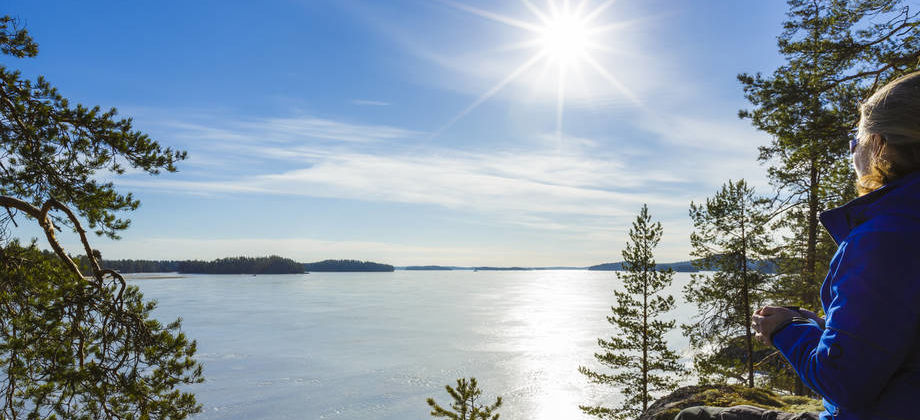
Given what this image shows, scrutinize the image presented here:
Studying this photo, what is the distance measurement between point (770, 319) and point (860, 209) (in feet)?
1.50

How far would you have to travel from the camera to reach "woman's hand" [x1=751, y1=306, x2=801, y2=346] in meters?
1.58

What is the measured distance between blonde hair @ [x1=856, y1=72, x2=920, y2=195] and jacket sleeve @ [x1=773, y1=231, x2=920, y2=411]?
27cm

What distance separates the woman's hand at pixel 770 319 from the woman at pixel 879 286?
0.10 m

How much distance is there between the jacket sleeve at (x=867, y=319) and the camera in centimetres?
113

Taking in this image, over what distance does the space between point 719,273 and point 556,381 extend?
14404mm

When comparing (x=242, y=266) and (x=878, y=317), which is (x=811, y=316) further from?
(x=242, y=266)

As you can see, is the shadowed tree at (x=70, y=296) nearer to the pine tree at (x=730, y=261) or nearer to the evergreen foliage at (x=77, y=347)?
the evergreen foliage at (x=77, y=347)

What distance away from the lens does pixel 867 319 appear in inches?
45.9

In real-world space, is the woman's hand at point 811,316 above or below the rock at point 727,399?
above

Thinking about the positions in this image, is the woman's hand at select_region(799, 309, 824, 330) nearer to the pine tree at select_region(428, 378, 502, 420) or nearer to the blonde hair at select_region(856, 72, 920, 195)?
the blonde hair at select_region(856, 72, 920, 195)

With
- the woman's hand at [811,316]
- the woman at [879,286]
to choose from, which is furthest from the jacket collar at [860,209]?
the woman's hand at [811,316]

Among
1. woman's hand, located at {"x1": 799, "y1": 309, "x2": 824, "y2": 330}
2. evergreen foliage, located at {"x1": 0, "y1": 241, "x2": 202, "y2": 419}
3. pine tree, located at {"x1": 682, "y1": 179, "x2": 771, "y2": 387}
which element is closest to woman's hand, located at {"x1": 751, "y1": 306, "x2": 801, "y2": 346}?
woman's hand, located at {"x1": 799, "y1": 309, "x2": 824, "y2": 330}

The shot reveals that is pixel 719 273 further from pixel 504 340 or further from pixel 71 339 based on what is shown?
pixel 504 340

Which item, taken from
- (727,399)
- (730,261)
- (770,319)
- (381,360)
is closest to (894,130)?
(770,319)
